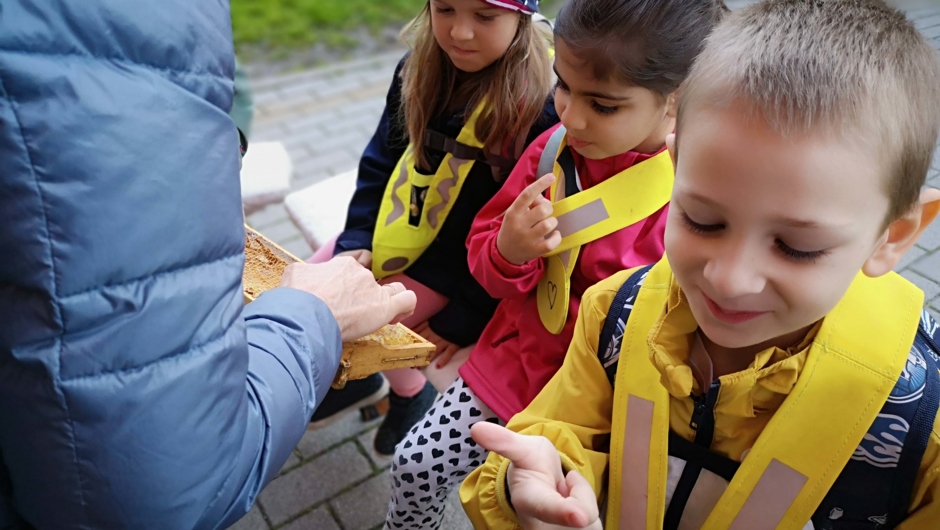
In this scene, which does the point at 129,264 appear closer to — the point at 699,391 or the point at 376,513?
the point at 699,391

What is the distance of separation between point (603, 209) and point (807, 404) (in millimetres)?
637

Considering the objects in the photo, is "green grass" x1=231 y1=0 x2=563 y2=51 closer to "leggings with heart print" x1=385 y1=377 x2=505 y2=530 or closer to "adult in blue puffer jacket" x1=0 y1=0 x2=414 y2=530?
"leggings with heart print" x1=385 y1=377 x2=505 y2=530

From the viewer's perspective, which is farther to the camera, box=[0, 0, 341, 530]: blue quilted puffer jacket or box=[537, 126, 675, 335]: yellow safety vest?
box=[537, 126, 675, 335]: yellow safety vest

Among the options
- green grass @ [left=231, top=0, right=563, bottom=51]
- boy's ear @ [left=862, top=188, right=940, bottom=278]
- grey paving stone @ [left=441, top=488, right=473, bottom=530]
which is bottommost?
green grass @ [left=231, top=0, right=563, bottom=51]

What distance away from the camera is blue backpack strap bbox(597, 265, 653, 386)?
1.35 meters

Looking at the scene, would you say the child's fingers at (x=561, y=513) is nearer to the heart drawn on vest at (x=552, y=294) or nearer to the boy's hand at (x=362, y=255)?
the heart drawn on vest at (x=552, y=294)

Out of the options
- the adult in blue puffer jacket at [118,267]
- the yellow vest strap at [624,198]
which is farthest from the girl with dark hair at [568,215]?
the adult in blue puffer jacket at [118,267]

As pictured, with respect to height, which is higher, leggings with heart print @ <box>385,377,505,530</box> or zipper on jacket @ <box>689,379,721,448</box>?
zipper on jacket @ <box>689,379,721,448</box>

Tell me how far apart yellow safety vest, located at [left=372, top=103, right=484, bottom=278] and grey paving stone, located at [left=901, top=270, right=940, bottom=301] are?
3.52 feet

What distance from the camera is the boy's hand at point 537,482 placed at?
1.13 m

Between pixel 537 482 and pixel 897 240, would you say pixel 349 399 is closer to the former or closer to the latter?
pixel 537 482

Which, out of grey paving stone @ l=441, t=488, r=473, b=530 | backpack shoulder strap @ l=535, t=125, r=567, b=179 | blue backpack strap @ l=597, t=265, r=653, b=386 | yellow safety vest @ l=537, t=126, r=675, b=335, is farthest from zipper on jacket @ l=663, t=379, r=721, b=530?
grey paving stone @ l=441, t=488, r=473, b=530

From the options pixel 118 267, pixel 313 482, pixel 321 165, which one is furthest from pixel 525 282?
pixel 321 165

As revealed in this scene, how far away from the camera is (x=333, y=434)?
9.09ft
